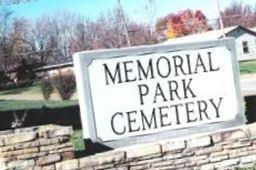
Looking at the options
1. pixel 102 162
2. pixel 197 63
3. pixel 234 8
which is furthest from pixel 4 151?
pixel 234 8

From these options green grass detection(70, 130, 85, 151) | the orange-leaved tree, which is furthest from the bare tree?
green grass detection(70, 130, 85, 151)

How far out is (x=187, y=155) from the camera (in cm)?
627

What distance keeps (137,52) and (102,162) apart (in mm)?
1232

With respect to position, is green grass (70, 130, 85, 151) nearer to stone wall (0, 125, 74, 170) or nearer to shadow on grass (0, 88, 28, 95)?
stone wall (0, 125, 74, 170)

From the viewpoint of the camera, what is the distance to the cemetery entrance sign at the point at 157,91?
20.4 ft

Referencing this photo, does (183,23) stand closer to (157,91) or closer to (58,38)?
(58,38)

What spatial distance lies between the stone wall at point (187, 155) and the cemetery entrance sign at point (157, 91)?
24 centimetres

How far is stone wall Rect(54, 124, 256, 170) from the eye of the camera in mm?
5926

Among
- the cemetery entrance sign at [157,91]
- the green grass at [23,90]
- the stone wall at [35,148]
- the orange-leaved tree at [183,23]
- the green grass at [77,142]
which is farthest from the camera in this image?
the orange-leaved tree at [183,23]

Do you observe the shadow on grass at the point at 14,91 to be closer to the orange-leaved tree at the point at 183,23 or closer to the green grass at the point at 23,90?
the green grass at the point at 23,90

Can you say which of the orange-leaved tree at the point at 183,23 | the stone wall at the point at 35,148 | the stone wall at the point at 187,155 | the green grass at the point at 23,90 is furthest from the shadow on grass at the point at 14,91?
the stone wall at the point at 35,148

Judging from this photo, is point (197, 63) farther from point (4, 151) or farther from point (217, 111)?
point (4, 151)

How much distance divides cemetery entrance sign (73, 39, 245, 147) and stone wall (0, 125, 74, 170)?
484 mm

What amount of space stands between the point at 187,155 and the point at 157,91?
0.73 meters
